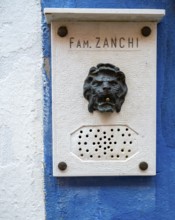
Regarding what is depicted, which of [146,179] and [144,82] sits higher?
[144,82]

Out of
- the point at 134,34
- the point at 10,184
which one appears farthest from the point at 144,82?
the point at 10,184

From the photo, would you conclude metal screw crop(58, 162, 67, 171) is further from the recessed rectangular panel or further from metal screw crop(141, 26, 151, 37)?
metal screw crop(141, 26, 151, 37)

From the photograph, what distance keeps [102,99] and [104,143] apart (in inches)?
3.7

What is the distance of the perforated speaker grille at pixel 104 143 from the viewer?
2.47 feet

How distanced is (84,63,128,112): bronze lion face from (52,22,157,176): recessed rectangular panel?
12 mm

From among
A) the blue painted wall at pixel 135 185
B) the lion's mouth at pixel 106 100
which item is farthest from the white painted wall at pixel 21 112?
the lion's mouth at pixel 106 100

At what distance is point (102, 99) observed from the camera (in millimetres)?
732

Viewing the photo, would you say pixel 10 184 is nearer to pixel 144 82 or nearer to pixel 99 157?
pixel 99 157

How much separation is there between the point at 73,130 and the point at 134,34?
23 cm

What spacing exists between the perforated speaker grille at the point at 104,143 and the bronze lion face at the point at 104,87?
4 centimetres

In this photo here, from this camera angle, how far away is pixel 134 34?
0.75 metres

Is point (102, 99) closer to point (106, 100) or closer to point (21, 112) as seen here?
point (106, 100)

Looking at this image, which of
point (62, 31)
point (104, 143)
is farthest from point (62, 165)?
point (62, 31)

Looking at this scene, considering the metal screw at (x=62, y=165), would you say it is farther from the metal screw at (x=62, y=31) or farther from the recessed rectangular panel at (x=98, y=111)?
the metal screw at (x=62, y=31)
